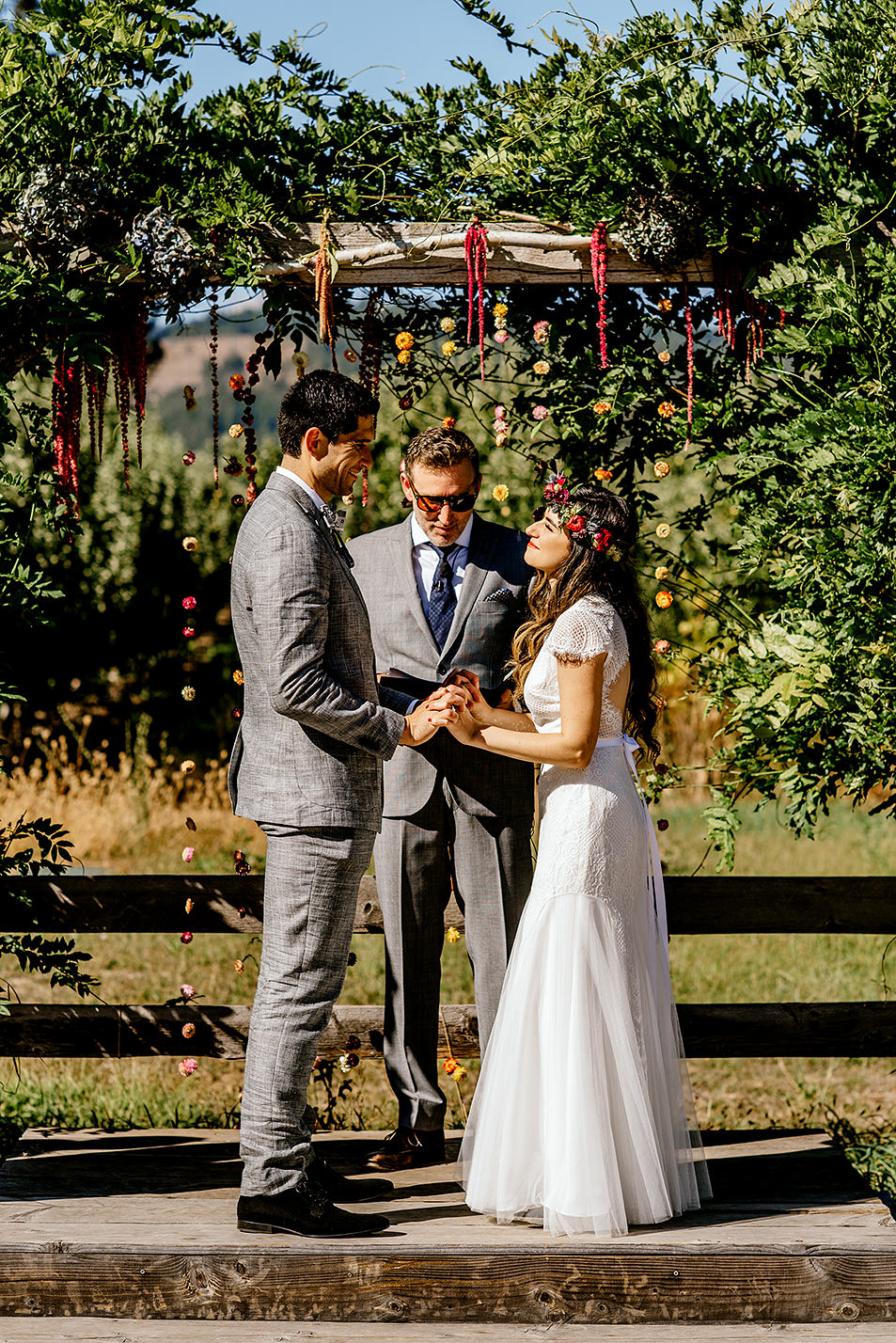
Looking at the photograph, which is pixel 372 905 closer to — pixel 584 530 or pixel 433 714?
pixel 433 714

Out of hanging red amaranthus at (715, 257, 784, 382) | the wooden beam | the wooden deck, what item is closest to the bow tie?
the wooden beam

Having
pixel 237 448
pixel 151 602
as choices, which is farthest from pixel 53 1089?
pixel 237 448

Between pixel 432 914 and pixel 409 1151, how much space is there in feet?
2.51

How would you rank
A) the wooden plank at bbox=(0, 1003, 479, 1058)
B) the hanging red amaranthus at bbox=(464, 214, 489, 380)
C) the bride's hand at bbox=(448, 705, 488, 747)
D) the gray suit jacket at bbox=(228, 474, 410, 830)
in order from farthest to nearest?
1. the wooden plank at bbox=(0, 1003, 479, 1058)
2. the hanging red amaranthus at bbox=(464, 214, 489, 380)
3. the bride's hand at bbox=(448, 705, 488, 747)
4. the gray suit jacket at bbox=(228, 474, 410, 830)

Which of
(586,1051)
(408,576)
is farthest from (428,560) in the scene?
(586,1051)

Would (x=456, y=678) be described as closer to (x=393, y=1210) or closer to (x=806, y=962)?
(x=393, y=1210)

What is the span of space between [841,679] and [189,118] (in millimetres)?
2654

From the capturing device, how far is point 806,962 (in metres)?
9.74

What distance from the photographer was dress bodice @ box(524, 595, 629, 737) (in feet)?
12.0

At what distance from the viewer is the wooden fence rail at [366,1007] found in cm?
494

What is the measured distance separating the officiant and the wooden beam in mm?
612

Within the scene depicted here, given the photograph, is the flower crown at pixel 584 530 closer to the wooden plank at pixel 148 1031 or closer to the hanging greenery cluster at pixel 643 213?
the hanging greenery cluster at pixel 643 213

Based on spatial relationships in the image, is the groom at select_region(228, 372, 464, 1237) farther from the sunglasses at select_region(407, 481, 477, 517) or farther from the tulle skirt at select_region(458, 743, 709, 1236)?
the sunglasses at select_region(407, 481, 477, 517)

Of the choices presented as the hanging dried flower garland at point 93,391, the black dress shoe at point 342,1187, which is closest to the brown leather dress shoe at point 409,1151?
the black dress shoe at point 342,1187
